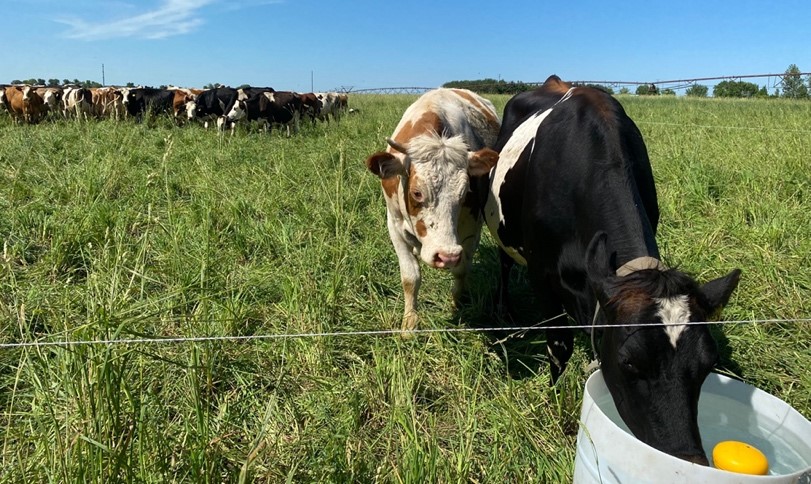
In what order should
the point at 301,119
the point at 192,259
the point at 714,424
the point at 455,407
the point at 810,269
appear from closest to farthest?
the point at 714,424 < the point at 455,407 < the point at 810,269 < the point at 192,259 < the point at 301,119

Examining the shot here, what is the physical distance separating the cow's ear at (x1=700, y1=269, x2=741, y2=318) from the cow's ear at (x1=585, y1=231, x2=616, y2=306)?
0.95 feet

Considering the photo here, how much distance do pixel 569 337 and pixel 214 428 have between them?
1.81 meters

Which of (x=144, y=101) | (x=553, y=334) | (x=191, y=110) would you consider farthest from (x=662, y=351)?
(x=144, y=101)

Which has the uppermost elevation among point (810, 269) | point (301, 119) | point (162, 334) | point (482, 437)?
Result: point (301, 119)

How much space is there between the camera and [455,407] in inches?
99.3

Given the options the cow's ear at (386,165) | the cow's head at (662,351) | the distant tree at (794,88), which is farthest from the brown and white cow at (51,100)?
the distant tree at (794,88)

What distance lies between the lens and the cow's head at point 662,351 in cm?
160

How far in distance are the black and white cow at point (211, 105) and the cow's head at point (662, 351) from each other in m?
13.9

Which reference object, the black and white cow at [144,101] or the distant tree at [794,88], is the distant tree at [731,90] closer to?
the distant tree at [794,88]

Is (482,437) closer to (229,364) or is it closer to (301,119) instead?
(229,364)

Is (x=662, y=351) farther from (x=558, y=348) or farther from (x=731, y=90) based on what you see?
(x=731, y=90)

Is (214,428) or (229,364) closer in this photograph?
(214,428)

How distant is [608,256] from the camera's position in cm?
189

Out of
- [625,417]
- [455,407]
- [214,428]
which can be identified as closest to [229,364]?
[214,428]
